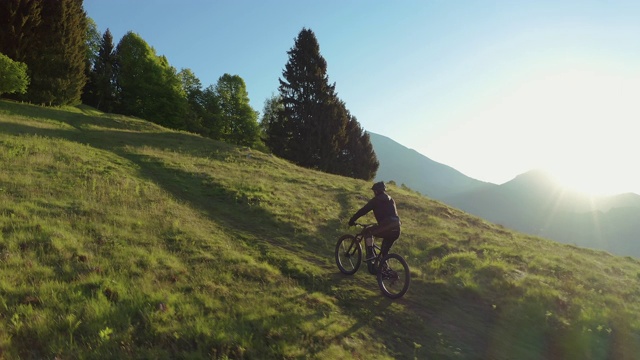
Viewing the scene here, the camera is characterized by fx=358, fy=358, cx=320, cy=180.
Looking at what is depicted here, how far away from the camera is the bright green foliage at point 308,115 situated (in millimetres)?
44688

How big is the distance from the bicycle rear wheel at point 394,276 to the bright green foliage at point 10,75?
1404 inches

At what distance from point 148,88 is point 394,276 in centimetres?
5428

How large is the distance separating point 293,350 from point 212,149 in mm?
28076

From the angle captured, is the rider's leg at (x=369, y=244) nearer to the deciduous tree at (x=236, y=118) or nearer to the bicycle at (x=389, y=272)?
the bicycle at (x=389, y=272)

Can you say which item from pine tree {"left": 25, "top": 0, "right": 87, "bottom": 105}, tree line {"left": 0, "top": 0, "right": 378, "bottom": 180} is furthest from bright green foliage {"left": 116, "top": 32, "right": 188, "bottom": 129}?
pine tree {"left": 25, "top": 0, "right": 87, "bottom": 105}

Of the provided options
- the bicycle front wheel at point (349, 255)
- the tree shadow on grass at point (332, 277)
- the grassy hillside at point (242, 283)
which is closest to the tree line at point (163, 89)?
the tree shadow on grass at point (332, 277)

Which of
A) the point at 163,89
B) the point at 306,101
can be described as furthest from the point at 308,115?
the point at 163,89

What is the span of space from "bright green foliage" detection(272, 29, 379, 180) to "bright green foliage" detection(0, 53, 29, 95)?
2457 cm

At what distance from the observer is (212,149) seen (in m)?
31.8

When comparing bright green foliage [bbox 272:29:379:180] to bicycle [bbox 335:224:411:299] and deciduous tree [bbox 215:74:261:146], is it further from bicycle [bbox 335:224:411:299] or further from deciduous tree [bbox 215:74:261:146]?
bicycle [bbox 335:224:411:299]

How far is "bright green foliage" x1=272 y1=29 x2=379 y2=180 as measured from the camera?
4469 centimetres

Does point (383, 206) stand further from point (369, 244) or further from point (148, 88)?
point (148, 88)

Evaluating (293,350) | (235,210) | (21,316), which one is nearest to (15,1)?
(235,210)

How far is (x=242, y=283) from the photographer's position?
8.21 metres
